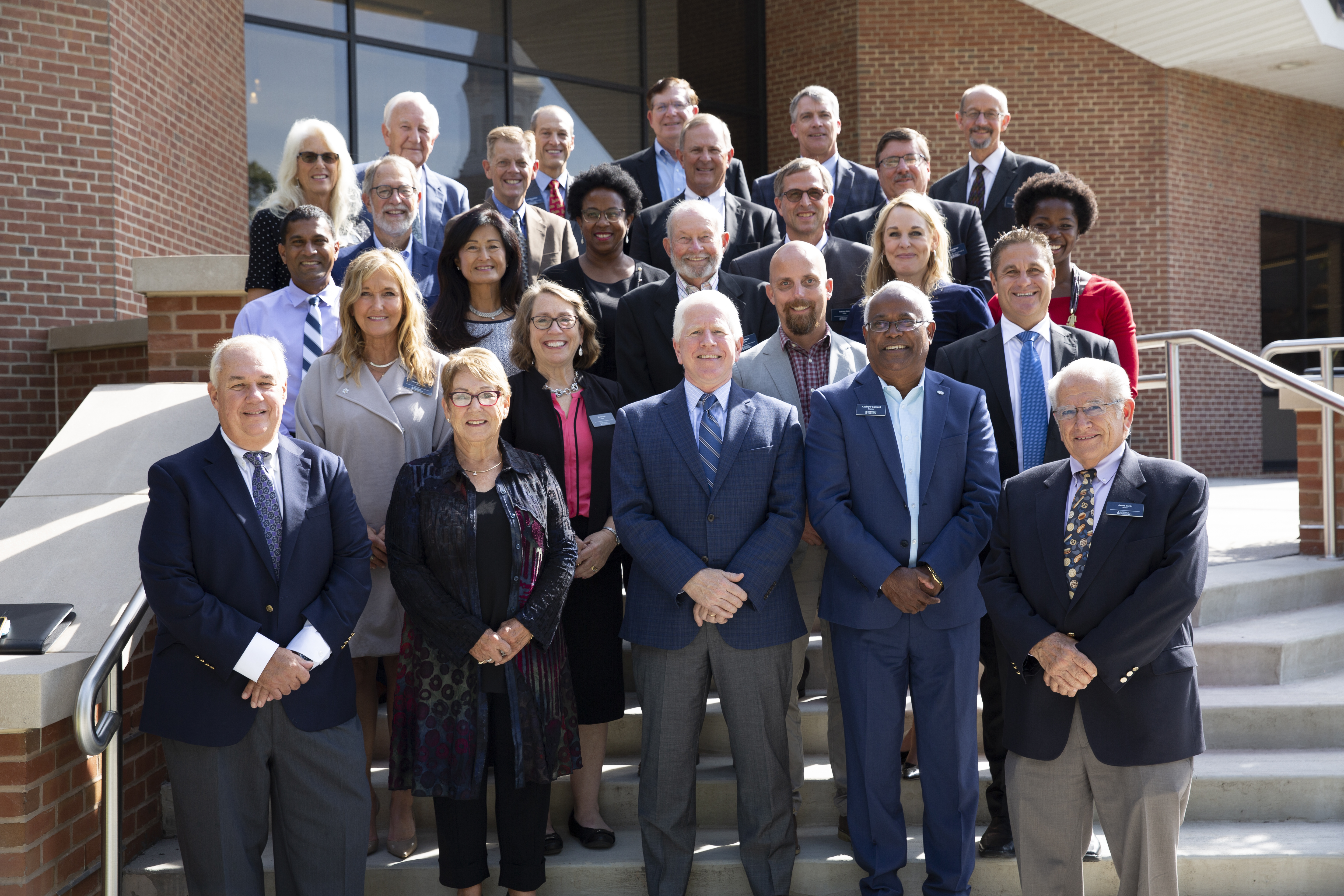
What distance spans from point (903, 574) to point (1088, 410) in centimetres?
74

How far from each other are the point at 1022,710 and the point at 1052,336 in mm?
1400

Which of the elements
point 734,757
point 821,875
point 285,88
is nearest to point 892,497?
point 734,757

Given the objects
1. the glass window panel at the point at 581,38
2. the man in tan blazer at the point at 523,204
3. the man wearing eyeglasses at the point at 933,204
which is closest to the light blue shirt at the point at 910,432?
the man wearing eyeglasses at the point at 933,204

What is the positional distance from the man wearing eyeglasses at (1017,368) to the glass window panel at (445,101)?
8.53 meters

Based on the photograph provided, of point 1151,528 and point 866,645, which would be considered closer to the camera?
point 1151,528

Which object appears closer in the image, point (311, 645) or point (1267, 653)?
point (311, 645)

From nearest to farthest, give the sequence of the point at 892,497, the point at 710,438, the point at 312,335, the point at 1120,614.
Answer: the point at 1120,614 → the point at 892,497 → the point at 710,438 → the point at 312,335

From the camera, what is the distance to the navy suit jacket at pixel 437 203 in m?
5.14

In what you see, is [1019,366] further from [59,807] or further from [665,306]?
[59,807]

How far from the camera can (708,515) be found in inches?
136

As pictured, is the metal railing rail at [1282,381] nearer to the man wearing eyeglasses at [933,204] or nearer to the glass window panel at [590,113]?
the man wearing eyeglasses at [933,204]

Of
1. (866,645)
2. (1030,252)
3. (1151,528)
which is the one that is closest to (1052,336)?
(1030,252)

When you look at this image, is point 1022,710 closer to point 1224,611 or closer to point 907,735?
point 907,735

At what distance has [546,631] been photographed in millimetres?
3363
